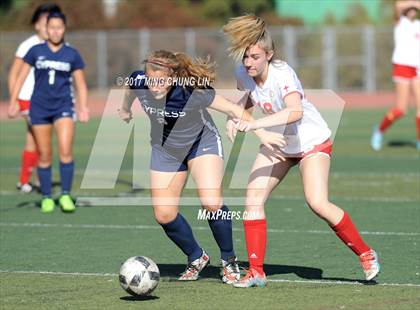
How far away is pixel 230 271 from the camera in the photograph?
8.23 meters

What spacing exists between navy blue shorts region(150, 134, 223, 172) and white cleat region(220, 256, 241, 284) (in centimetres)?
78

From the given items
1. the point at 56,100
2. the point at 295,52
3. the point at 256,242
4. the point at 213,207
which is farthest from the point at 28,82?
the point at 295,52

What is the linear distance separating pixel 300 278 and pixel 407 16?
422 inches

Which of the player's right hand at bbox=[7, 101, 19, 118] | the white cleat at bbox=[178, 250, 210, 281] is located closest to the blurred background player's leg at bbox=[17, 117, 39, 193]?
the player's right hand at bbox=[7, 101, 19, 118]

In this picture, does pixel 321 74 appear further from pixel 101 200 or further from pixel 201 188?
pixel 201 188

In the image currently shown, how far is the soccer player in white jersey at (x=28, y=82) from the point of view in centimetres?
1260

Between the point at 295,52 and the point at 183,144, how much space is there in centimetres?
3167

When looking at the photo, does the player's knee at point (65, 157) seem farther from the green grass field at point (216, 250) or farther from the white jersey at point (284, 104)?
the white jersey at point (284, 104)

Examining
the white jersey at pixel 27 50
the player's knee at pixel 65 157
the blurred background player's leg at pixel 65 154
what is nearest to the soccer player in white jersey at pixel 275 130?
the blurred background player's leg at pixel 65 154

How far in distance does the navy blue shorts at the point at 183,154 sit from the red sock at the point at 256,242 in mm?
658

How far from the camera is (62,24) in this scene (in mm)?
11938

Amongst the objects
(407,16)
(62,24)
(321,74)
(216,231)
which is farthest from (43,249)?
(321,74)

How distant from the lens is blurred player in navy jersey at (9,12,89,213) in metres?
12.1

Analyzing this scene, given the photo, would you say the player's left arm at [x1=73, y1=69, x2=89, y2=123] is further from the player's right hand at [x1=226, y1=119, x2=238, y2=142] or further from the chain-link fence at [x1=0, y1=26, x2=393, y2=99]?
the chain-link fence at [x1=0, y1=26, x2=393, y2=99]
